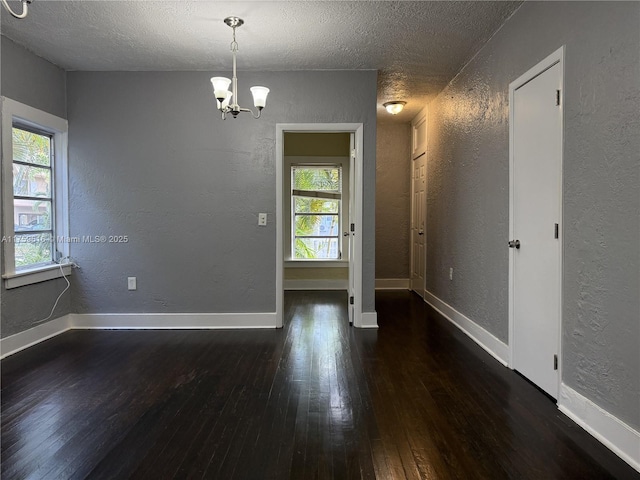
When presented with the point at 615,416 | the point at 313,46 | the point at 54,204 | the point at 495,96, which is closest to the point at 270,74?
the point at 313,46

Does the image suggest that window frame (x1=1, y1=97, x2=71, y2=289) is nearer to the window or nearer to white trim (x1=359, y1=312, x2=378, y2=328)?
white trim (x1=359, y1=312, x2=378, y2=328)

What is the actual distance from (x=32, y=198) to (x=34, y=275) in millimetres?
714

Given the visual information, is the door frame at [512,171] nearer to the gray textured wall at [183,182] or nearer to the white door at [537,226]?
the white door at [537,226]

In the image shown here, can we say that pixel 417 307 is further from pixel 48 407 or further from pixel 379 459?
pixel 48 407

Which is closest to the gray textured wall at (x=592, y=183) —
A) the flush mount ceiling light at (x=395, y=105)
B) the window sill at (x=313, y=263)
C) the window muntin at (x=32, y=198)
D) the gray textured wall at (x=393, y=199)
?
the flush mount ceiling light at (x=395, y=105)

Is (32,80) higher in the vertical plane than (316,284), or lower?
higher

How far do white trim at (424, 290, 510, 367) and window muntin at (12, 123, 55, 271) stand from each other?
404 cm

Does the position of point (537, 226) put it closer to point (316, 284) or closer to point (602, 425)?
point (602, 425)

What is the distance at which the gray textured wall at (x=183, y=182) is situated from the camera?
399 cm

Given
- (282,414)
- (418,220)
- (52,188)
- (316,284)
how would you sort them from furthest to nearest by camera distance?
(316,284)
(418,220)
(52,188)
(282,414)

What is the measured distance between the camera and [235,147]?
158 inches

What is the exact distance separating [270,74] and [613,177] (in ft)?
10.3

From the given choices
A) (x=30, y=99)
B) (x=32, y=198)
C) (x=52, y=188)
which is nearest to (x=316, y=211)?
(x=52, y=188)

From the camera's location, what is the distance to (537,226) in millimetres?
2555
